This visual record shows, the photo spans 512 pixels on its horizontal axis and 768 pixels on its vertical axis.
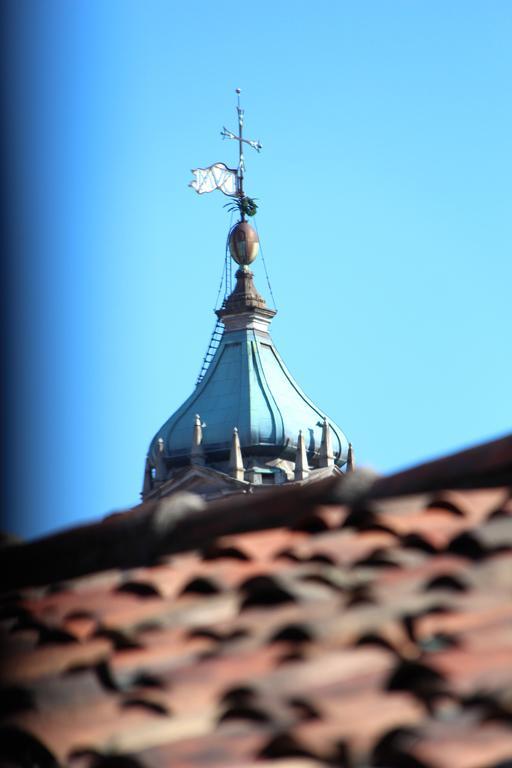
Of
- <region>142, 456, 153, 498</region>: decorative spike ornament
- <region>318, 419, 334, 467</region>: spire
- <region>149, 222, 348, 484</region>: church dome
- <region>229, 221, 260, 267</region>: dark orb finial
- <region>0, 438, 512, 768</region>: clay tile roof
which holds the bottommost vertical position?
<region>0, 438, 512, 768</region>: clay tile roof

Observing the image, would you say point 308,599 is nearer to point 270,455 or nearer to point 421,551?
point 421,551

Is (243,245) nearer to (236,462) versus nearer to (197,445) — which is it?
(197,445)

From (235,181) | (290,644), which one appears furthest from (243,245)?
(290,644)

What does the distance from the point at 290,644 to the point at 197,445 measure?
45.9 metres

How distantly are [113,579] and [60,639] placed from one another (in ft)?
1.72

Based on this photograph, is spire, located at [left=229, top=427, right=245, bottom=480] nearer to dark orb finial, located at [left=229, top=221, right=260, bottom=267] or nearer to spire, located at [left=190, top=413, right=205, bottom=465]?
spire, located at [left=190, top=413, right=205, bottom=465]

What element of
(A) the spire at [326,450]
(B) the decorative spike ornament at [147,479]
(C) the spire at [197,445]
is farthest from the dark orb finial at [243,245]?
(B) the decorative spike ornament at [147,479]

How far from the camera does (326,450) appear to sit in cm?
5031

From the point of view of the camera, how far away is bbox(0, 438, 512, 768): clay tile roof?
11.7 ft

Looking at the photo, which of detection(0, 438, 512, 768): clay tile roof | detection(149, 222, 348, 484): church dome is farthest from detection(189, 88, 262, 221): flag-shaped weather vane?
detection(0, 438, 512, 768): clay tile roof

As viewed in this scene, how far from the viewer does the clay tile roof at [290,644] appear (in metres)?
3.58

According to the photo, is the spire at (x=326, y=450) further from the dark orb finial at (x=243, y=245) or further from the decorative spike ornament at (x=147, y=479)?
the dark orb finial at (x=243, y=245)

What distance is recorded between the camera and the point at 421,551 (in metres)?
4.71

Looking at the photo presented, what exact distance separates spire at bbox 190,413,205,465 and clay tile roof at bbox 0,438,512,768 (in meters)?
44.1
